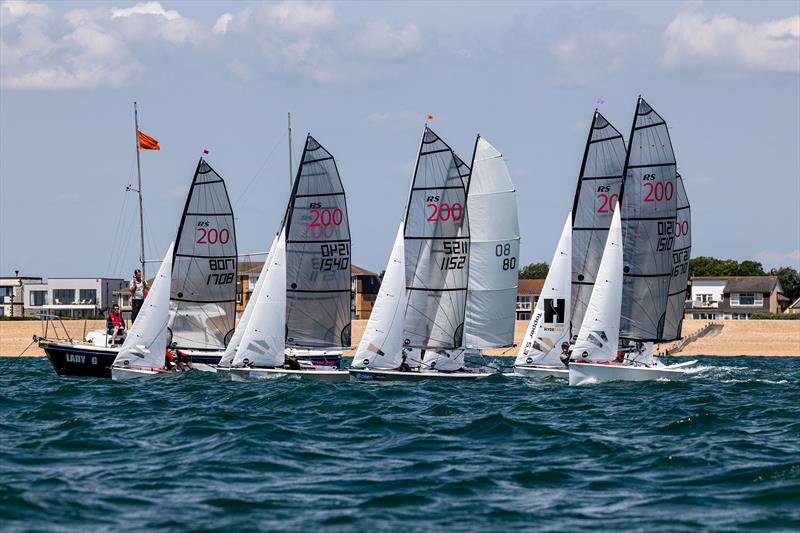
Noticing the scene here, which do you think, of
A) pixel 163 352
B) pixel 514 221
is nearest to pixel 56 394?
pixel 163 352

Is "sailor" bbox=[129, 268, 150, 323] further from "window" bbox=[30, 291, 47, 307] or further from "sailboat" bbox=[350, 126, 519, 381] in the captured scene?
"window" bbox=[30, 291, 47, 307]

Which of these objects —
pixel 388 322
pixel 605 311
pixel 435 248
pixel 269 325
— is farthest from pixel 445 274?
pixel 269 325

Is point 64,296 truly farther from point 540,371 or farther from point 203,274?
point 540,371

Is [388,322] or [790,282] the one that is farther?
[790,282]

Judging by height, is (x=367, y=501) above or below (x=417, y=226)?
below

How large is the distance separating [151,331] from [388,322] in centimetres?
897

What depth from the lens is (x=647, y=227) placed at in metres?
46.8

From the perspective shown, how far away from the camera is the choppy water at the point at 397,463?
695 inches

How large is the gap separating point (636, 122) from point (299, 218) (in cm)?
1295

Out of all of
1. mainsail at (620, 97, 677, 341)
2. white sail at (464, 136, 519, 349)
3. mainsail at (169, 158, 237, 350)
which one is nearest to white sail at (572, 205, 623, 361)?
mainsail at (620, 97, 677, 341)

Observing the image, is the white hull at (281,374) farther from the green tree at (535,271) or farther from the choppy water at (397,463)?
the green tree at (535,271)

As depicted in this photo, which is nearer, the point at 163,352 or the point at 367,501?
Result: the point at 367,501

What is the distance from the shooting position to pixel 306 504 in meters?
18.4

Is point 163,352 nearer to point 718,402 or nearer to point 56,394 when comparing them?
point 56,394
